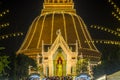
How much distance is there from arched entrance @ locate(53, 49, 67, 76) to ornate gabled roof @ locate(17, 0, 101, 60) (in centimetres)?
296

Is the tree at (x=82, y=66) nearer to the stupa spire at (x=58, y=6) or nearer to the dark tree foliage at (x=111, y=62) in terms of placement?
the dark tree foliage at (x=111, y=62)

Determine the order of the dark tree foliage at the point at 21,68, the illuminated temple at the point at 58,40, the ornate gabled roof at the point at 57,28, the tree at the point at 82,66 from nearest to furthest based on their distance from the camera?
1. the dark tree foliage at the point at 21,68
2. the tree at the point at 82,66
3. the illuminated temple at the point at 58,40
4. the ornate gabled roof at the point at 57,28

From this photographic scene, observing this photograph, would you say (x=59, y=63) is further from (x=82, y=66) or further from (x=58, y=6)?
(x=58, y=6)

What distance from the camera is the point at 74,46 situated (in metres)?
47.2

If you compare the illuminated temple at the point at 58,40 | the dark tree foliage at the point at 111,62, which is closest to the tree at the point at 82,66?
the illuminated temple at the point at 58,40

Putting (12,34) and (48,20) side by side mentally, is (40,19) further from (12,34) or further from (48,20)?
(12,34)

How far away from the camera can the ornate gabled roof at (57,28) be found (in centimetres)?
4745

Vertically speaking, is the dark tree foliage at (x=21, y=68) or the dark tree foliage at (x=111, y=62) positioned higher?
the dark tree foliage at (x=111, y=62)

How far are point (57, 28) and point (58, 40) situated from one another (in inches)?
139

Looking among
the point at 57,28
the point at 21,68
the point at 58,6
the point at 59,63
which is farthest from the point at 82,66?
the point at 58,6

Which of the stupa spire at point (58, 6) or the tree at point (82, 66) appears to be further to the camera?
the stupa spire at point (58, 6)

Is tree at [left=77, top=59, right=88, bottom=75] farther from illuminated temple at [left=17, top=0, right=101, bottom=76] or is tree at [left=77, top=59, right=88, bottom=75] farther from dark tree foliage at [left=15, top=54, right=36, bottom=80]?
dark tree foliage at [left=15, top=54, right=36, bottom=80]

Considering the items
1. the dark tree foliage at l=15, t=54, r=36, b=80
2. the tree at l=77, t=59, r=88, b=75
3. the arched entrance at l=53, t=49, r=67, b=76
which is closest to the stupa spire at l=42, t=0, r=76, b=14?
the arched entrance at l=53, t=49, r=67, b=76

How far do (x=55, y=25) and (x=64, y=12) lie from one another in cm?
188
